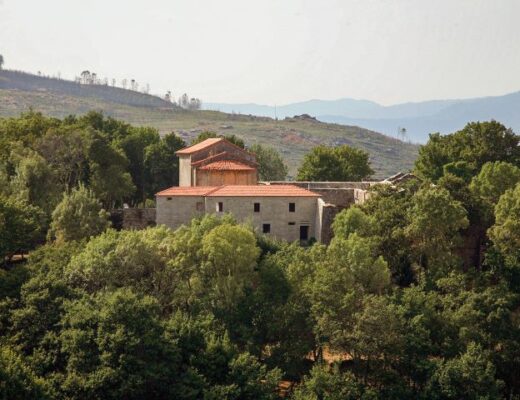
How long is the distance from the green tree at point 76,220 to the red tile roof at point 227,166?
10.5 meters

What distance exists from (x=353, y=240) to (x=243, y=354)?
867cm

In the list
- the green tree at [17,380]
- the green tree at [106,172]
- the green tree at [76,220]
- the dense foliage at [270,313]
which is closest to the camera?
the green tree at [17,380]

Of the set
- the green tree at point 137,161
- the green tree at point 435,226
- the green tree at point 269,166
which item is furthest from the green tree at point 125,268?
the green tree at point 269,166

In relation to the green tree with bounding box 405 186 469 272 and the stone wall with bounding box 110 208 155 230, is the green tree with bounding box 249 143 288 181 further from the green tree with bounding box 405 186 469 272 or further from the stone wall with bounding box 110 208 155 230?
the green tree with bounding box 405 186 469 272

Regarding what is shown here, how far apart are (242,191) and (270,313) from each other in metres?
13.1

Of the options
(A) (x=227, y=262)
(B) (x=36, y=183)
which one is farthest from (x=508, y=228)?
(B) (x=36, y=183)

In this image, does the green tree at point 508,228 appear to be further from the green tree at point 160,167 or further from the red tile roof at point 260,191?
the green tree at point 160,167

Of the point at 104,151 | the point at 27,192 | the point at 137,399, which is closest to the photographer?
the point at 137,399

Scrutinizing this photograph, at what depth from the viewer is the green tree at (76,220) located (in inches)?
1892

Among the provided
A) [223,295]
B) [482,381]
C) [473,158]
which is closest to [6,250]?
[223,295]

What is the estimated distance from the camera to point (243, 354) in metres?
37.2

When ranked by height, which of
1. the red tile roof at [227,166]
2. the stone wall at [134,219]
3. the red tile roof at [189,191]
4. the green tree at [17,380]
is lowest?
the green tree at [17,380]

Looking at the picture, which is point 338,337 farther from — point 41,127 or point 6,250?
point 41,127

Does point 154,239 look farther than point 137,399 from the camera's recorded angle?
Yes
